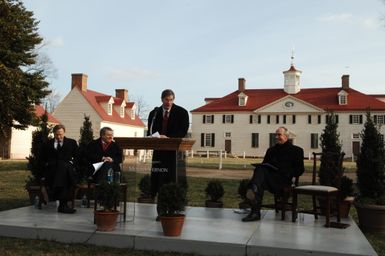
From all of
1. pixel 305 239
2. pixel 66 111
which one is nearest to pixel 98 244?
pixel 305 239

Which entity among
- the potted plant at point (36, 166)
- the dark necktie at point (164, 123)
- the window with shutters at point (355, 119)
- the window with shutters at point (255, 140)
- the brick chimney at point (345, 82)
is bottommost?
the potted plant at point (36, 166)

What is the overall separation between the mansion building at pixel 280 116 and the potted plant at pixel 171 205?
168ft

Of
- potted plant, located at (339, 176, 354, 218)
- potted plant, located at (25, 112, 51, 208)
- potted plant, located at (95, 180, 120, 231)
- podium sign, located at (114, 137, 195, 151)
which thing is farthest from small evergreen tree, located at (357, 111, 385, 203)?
potted plant, located at (25, 112, 51, 208)

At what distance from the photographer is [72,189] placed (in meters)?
8.19

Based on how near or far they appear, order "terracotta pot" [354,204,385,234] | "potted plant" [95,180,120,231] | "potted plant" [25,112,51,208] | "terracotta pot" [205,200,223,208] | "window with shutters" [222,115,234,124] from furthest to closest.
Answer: "window with shutters" [222,115,234,124]
"terracotta pot" [205,200,223,208]
"potted plant" [25,112,51,208]
"terracotta pot" [354,204,385,234]
"potted plant" [95,180,120,231]

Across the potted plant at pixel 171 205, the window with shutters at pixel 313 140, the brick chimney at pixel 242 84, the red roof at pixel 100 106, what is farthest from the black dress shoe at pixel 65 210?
the brick chimney at pixel 242 84

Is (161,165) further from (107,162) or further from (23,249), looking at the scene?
(23,249)

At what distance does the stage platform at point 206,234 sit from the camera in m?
5.68

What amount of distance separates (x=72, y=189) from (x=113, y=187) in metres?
2.08

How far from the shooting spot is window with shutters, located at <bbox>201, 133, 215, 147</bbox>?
62438 millimetres

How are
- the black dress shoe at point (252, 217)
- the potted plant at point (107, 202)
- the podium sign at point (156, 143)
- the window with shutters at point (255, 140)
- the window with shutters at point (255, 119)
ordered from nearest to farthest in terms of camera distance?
the potted plant at point (107, 202) < the podium sign at point (156, 143) < the black dress shoe at point (252, 217) < the window with shutters at point (255, 140) < the window with shutters at point (255, 119)

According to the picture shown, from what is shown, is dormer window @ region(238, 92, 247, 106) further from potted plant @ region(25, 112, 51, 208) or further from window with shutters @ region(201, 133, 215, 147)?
potted plant @ region(25, 112, 51, 208)

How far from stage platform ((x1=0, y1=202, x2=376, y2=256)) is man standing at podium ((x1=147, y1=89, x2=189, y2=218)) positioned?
0.71 m

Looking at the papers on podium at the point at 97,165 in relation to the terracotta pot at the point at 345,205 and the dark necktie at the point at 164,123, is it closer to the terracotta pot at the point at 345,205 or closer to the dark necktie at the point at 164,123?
the dark necktie at the point at 164,123
